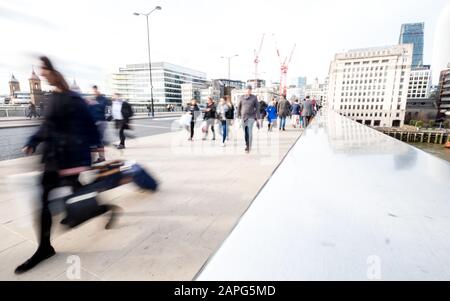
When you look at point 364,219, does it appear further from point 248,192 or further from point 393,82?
point 393,82

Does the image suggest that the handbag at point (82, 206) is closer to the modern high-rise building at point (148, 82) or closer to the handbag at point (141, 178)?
the handbag at point (141, 178)

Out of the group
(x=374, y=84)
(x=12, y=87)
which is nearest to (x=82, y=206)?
(x=12, y=87)

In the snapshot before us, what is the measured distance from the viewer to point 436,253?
72 centimetres

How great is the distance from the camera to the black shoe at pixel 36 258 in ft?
6.28

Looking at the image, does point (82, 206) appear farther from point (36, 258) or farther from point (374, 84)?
point (374, 84)

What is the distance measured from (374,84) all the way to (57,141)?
120812 mm

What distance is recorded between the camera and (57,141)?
2.06 metres

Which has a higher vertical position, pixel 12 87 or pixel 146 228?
pixel 12 87

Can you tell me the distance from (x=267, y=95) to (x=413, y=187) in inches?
4909

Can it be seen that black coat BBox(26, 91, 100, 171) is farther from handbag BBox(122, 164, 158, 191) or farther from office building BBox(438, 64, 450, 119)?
office building BBox(438, 64, 450, 119)

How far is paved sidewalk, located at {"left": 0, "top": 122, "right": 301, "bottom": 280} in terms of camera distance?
192 cm

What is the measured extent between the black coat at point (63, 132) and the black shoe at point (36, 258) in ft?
2.36

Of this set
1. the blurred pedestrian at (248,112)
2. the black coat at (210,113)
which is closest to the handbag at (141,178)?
the blurred pedestrian at (248,112)
